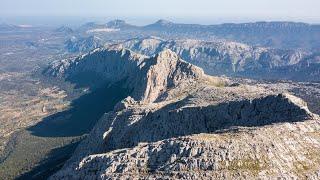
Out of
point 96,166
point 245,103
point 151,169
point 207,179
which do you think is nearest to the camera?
point 207,179

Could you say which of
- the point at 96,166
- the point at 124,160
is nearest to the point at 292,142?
the point at 124,160

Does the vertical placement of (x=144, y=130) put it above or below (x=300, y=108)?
below

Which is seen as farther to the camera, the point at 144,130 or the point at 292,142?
the point at 144,130

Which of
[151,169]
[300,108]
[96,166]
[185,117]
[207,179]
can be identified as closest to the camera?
Answer: [207,179]

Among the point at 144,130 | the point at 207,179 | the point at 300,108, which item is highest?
the point at 300,108

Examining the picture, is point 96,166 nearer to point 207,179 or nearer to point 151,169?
point 151,169

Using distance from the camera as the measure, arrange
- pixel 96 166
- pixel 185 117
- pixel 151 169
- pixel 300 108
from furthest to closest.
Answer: pixel 185 117
pixel 300 108
pixel 96 166
pixel 151 169

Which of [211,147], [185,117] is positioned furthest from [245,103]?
[211,147]

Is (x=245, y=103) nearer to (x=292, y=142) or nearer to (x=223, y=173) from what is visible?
(x=292, y=142)

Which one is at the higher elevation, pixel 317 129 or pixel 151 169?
pixel 317 129
